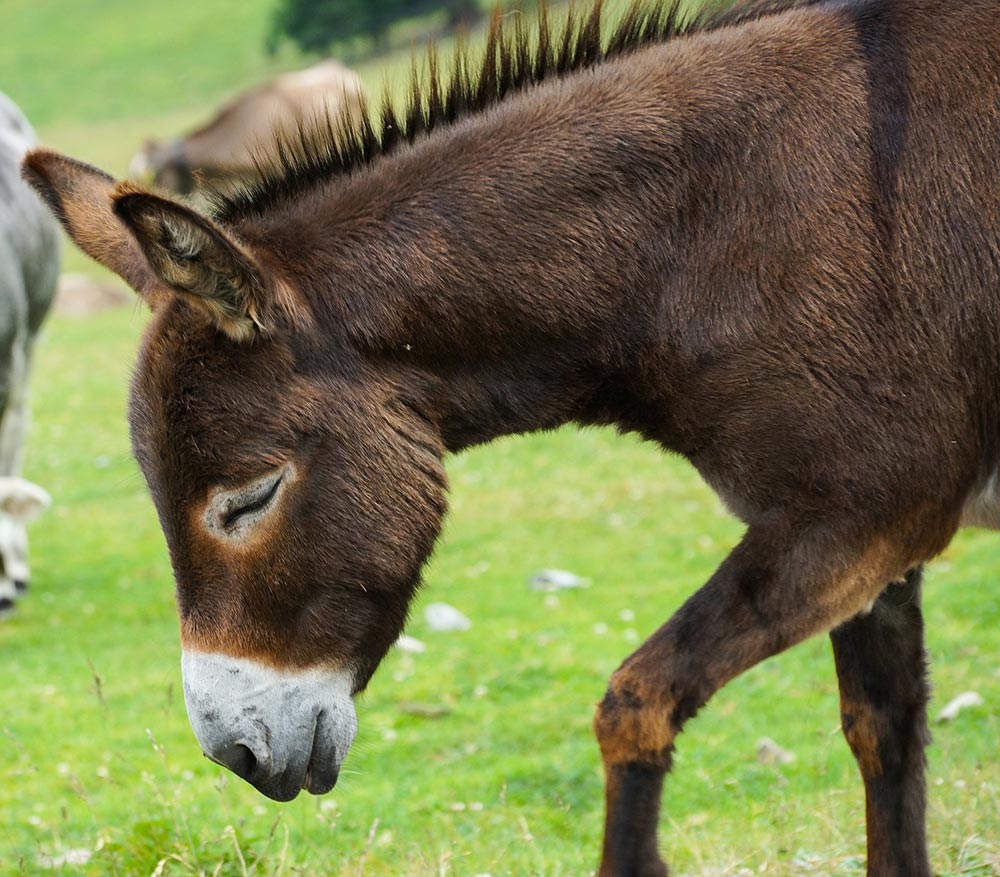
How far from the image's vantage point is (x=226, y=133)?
86.3 feet

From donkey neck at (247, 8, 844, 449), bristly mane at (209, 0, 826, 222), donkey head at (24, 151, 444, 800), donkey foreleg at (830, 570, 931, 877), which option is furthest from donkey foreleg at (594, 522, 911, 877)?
bristly mane at (209, 0, 826, 222)

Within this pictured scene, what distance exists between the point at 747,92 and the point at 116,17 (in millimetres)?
58037

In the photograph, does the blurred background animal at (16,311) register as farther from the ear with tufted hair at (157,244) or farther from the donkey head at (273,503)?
the donkey head at (273,503)

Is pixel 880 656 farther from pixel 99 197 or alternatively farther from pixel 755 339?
pixel 99 197

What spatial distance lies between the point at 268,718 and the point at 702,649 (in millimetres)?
1026

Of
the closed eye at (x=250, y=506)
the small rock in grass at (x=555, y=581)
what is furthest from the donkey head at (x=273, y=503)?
the small rock in grass at (x=555, y=581)

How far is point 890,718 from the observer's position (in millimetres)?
4035

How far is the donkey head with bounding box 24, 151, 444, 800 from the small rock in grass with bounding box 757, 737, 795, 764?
11.4ft

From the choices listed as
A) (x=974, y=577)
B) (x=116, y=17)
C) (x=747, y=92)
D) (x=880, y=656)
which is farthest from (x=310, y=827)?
(x=116, y=17)

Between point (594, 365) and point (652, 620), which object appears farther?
point (652, 620)

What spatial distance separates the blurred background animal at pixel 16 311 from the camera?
9.08 meters

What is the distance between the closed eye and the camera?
130 inches

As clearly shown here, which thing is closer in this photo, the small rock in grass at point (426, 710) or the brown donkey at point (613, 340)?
the brown donkey at point (613, 340)

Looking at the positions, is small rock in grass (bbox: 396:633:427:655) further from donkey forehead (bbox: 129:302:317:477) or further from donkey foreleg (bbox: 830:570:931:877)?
donkey forehead (bbox: 129:302:317:477)
